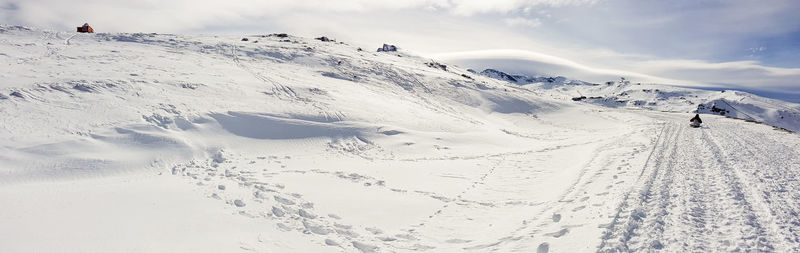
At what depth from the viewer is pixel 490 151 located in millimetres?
18781

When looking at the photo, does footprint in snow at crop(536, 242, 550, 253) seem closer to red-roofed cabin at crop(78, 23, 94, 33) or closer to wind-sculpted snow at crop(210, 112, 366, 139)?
wind-sculpted snow at crop(210, 112, 366, 139)

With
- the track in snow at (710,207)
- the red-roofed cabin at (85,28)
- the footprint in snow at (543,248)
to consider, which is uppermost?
the red-roofed cabin at (85,28)

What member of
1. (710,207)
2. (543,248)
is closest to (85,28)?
(543,248)

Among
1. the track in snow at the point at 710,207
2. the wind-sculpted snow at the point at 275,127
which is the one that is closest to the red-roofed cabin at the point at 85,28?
the wind-sculpted snow at the point at 275,127

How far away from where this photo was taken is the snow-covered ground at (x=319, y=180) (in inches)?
274

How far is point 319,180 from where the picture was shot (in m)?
11.5

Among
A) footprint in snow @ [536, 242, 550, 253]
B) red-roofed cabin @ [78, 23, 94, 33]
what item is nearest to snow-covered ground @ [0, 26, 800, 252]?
footprint in snow @ [536, 242, 550, 253]

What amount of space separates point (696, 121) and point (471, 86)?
2527 centimetres

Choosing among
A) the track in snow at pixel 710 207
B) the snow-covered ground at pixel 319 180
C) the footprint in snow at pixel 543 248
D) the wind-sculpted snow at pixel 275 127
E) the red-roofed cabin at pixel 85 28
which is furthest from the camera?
the red-roofed cabin at pixel 85 28

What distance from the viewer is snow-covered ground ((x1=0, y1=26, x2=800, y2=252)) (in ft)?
22.8

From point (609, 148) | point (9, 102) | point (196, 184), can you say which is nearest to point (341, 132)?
point (196, 184)

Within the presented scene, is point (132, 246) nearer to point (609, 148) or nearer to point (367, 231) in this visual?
point (367, 231)

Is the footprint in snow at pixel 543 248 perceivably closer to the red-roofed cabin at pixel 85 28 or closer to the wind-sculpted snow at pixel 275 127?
the wind-sculpted snow at pixel 275 127

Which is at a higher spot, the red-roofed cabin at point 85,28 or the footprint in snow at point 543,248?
the red-roofed cabin at point 85,28
